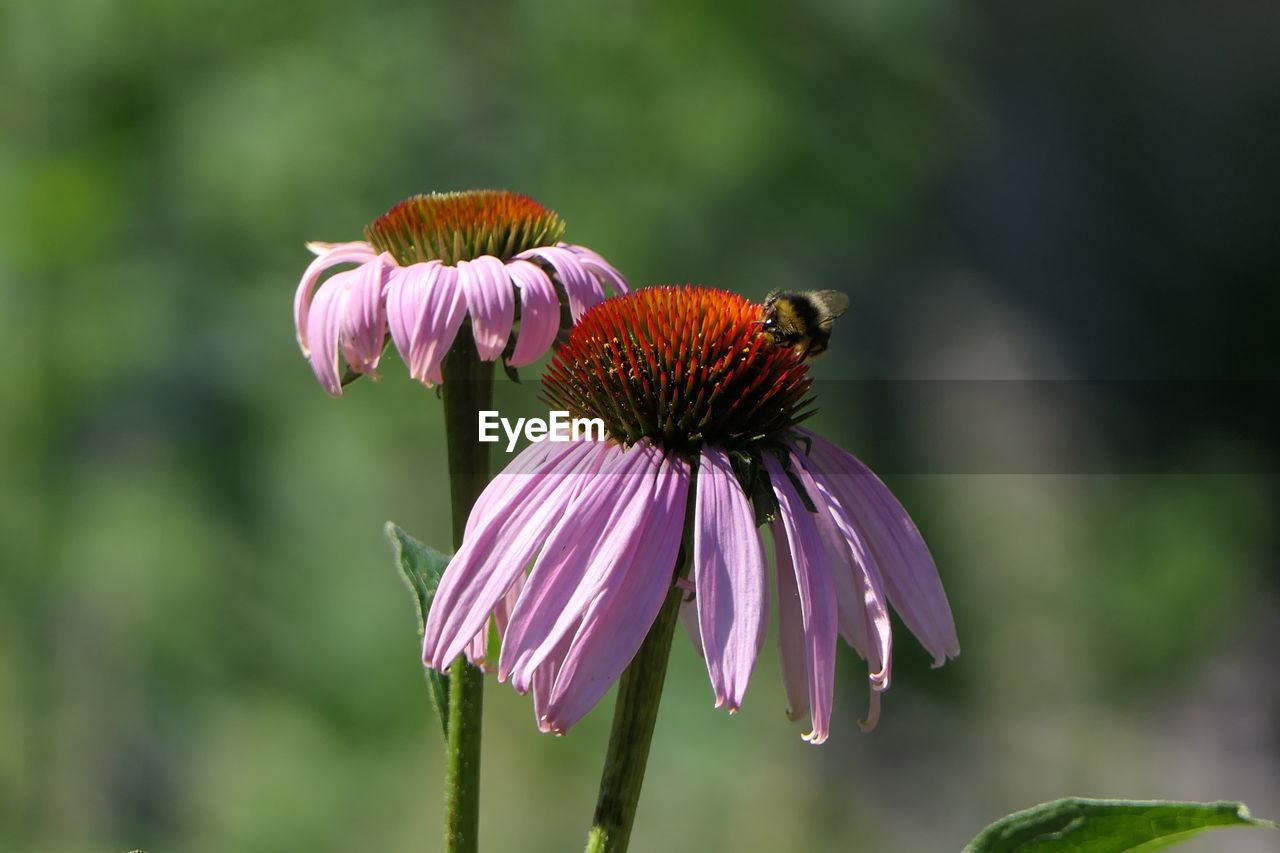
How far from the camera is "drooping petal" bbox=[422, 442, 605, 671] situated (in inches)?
18.2

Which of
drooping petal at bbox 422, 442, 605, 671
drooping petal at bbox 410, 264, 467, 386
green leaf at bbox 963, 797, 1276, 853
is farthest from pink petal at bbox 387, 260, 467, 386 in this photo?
green leaf at bbox 963, 797, 1276, 853

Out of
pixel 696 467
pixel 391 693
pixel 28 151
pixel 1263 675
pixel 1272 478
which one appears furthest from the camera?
pixel 1272 478

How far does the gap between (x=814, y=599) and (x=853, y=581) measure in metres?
0.05

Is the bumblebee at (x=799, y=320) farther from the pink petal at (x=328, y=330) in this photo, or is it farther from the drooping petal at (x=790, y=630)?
the pink petal at (x=328, y=330)

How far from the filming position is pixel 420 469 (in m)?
2.43

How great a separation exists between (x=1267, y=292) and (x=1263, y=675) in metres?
1.17

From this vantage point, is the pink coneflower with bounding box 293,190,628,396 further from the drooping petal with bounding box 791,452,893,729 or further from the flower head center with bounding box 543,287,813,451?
the drooping petal with bounding box 791,452,893,729

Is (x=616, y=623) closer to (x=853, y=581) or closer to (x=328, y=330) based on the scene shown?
(x=853, y=581)

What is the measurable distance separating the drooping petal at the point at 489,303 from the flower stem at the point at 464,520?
24mm

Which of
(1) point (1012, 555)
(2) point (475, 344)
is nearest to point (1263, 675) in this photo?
(1) point (1012, 555)

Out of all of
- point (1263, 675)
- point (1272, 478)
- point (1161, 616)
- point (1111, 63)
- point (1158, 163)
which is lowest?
point (1263, 675)

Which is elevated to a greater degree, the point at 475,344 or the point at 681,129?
the point at 681,129

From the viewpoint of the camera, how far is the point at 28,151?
251 cm

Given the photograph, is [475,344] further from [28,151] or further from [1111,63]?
[1111,63]
